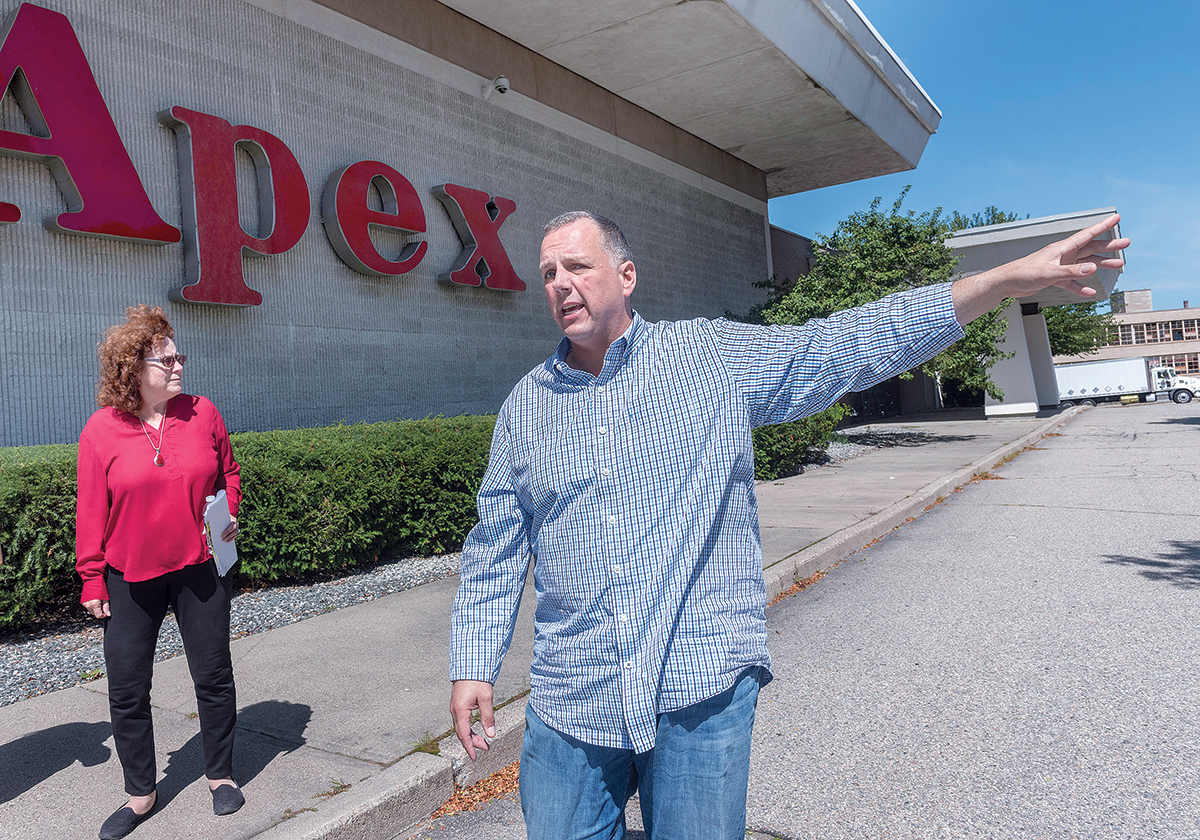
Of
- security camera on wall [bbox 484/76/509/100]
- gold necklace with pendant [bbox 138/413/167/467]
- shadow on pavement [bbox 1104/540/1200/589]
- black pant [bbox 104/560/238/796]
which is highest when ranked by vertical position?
security camera on wall [bbox 484/76/509/100]

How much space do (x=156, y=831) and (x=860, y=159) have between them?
69.7ft

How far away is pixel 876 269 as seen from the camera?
16.9 m

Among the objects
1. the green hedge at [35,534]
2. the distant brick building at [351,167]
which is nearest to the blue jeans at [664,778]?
the green hedge at [35,534]

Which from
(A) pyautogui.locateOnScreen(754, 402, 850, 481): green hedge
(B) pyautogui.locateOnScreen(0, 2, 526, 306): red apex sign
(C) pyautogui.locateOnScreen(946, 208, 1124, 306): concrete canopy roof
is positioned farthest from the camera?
(C) pyautogui.locateOnScreen(946, 208, 1124, 306): concrete canopy roof

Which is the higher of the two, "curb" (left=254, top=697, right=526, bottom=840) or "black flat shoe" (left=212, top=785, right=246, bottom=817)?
"black flat shoe" (left=212, top=785, right=246, bottom=817)

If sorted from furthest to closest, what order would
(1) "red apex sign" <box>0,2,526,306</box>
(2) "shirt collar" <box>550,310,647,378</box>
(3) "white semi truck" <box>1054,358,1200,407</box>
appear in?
(3) "white semi truck" <box>1054,358,1200,407</box>
(1) "red apex sign" <box>0,2,526,306</box>
(2) "shirt collar" <box>550,310,647,378</box>

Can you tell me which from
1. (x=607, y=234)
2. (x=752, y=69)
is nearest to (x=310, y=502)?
(x=607, y=234)

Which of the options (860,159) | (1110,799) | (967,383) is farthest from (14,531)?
(860,159)

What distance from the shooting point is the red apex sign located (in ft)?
24.5

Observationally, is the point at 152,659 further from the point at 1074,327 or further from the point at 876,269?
the point at 1074,327

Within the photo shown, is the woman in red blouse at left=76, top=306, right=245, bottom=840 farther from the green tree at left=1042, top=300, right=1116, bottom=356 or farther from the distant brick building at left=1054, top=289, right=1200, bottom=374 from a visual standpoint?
the distant brick building at left=1054, top=289, right=1200, bottom=374

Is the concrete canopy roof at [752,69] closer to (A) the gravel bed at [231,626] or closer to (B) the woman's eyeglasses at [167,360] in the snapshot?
(A) the gravel bed at [231,626]

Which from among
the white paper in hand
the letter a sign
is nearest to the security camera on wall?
the letter a sign

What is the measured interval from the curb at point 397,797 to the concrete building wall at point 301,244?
6.10m
